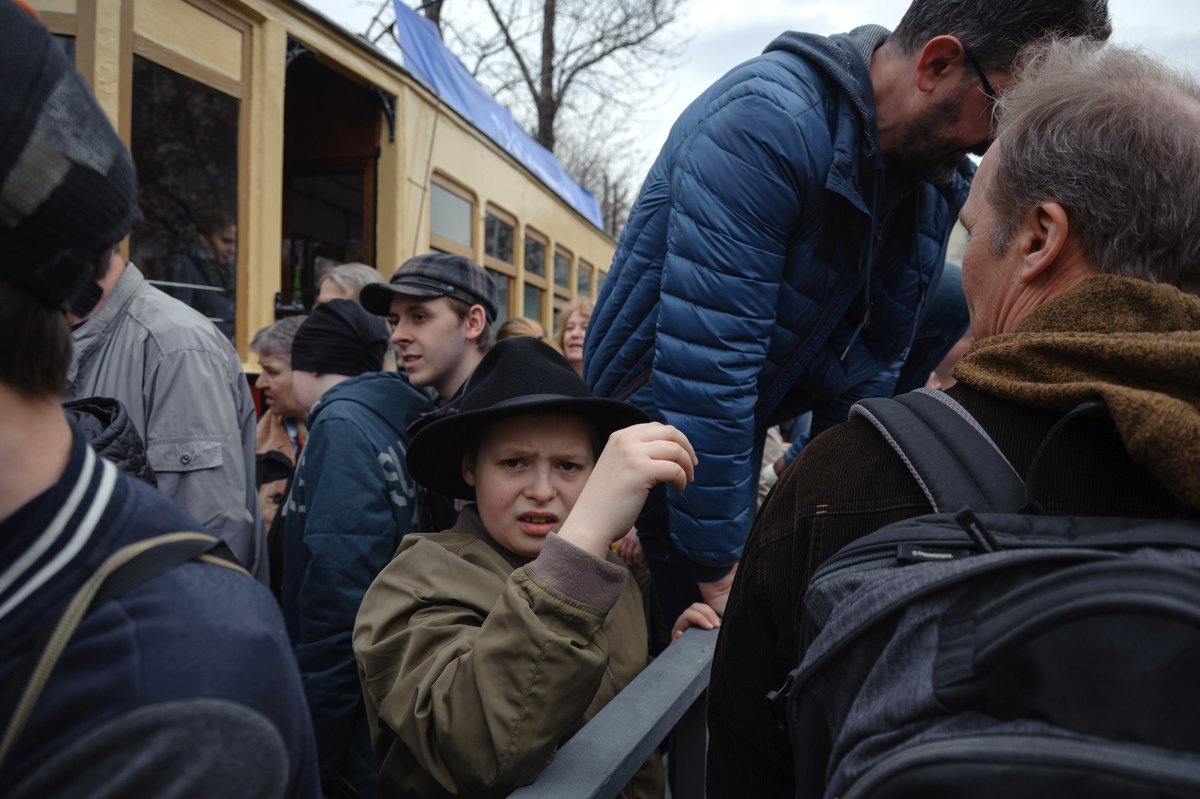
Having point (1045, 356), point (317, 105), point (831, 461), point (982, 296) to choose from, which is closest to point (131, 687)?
point (831, 461)

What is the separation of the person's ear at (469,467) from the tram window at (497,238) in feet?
22.8

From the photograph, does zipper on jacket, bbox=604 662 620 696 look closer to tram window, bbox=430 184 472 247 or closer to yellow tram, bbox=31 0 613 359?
Result: yellow tram, bbox=31 0 613 359

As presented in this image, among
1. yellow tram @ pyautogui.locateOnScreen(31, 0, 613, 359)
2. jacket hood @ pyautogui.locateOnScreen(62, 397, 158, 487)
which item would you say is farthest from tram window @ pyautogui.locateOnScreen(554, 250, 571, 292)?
jacket hood @ pyautogui.locateOnScreen(62, 397, 158, 487)

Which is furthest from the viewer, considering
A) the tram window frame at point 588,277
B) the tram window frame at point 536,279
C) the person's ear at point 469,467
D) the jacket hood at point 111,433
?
the tram window frame at point 588,277

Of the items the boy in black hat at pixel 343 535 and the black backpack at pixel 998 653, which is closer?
the black backpack at pixel 998 653

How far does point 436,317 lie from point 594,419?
1.16 m

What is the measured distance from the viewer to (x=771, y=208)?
6.48 ft

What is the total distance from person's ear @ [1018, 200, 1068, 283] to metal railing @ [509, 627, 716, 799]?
78 centimetres

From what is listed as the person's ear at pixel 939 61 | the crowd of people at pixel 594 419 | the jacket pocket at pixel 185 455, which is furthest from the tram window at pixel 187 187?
the person's ear at pixel 939 61

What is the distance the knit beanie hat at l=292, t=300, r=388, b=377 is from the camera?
3.22m

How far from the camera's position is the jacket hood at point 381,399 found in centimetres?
252

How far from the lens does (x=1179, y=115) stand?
1004 mm

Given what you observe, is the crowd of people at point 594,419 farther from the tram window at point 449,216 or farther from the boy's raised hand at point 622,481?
the tram window at point 449,216

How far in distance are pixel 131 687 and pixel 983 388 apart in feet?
2.79
